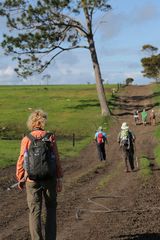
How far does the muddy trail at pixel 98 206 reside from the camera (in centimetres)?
1015

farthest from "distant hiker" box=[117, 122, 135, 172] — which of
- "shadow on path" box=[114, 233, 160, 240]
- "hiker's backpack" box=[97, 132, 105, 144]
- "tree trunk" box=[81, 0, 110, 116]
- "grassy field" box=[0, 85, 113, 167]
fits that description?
"tree trunk" box=[81, 0, 110, 116]

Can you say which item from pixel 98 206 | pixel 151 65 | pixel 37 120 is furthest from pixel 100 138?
pixel 151 65

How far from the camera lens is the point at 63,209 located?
42.4 feet

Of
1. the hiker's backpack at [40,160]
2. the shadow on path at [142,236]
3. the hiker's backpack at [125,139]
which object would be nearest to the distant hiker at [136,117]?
the hiker's backpack at [125,139]

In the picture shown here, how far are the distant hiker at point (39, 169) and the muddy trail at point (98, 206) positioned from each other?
1744 mm

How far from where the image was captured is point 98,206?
13.2 m

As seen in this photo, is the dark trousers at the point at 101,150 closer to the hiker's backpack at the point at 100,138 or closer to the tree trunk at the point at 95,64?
the hiker's backpack at the point at 100,138

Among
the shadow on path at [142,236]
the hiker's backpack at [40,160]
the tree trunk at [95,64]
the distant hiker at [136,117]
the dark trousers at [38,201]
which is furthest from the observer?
the tree trunk at [95,64]

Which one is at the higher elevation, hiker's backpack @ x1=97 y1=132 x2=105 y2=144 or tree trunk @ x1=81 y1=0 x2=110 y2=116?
tree trunk @ x1=81 y1=0 x2=110 y2=116

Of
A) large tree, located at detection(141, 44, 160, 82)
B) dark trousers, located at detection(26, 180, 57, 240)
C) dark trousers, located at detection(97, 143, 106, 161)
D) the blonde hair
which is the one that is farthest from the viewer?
large tree, located at detection(141, 44, 160, 82)

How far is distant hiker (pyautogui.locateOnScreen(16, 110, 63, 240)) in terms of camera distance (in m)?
7.73

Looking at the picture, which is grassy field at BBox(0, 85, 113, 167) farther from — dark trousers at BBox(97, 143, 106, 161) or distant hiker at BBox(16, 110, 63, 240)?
distant hiker at BBox(16, 110, 63, 240)

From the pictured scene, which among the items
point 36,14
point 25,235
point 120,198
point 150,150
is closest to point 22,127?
point 36,14

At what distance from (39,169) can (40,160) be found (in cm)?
13
